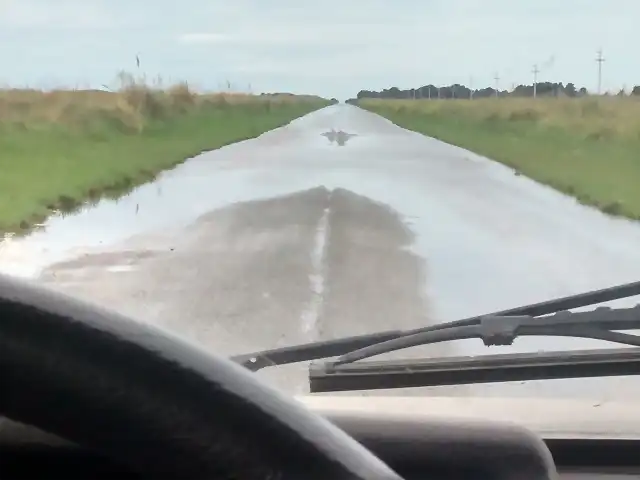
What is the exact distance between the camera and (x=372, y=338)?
11.1 ft

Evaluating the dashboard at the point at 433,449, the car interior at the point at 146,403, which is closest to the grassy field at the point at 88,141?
the dashboard at the point at 433,449

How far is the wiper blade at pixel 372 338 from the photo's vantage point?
3305 millimetres

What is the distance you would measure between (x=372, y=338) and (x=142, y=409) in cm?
249

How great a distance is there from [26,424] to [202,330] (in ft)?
16.4

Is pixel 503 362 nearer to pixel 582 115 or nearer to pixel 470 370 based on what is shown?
pixel 470 370

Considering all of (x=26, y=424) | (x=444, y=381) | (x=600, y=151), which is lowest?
(x=600, y=151)

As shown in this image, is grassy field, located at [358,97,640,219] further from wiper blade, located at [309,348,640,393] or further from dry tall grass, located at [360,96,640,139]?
wiper blade, located at [309,348,640,393]

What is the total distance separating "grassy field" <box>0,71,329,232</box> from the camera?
47.2 feet

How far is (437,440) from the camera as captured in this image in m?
1.46

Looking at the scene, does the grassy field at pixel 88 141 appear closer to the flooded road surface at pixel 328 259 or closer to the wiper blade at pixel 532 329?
the flooded road surface at pixel 328 259

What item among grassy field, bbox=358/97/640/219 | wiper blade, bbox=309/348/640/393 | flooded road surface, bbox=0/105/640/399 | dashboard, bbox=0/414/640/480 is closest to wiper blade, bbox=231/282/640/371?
wiper blade, bbox=309/348/640/393

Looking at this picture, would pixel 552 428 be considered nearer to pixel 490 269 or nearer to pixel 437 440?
pixel 437 440

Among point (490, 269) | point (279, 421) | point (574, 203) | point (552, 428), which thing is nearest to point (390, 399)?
point (552, 428)

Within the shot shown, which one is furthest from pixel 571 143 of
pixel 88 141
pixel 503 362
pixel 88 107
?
pixel 503 362
